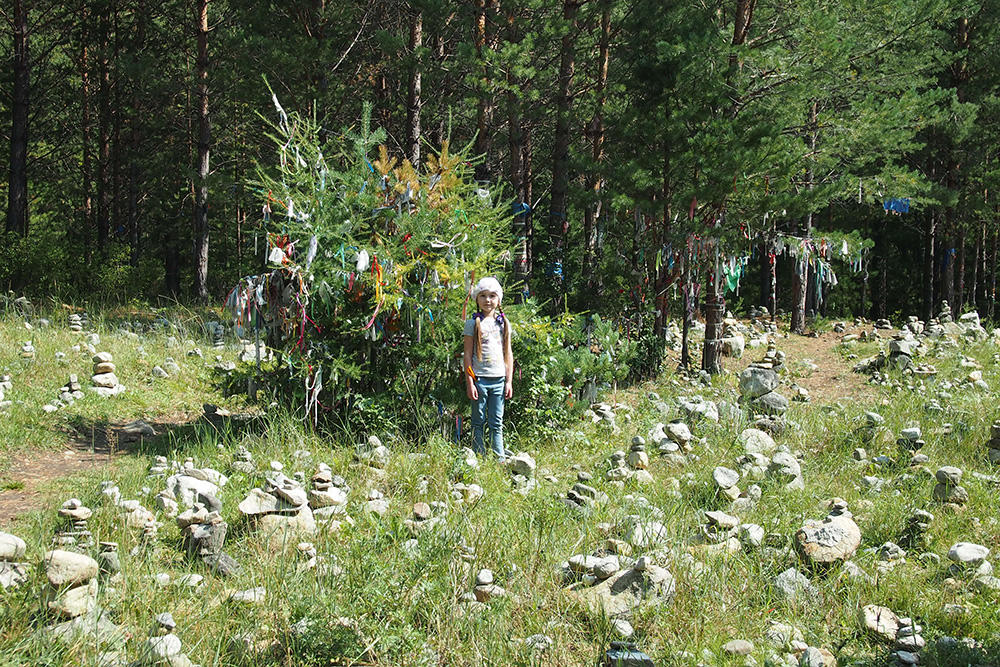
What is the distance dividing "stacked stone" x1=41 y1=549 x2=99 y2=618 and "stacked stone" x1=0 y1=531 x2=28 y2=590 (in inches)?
5.9

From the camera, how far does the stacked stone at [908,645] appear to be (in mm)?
3699

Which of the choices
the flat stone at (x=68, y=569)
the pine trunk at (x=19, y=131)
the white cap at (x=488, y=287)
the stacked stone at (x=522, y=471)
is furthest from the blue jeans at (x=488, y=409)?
the pine trunk at (x=19, y=131)

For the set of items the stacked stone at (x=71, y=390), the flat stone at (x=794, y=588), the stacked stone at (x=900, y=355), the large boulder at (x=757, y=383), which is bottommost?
the flat stone at (x=794, y=588)

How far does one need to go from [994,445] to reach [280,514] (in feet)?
18.6

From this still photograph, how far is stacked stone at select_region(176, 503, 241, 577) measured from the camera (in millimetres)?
4320

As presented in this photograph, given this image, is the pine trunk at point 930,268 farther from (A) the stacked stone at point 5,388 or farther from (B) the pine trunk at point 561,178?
(A) the stacked stone at point 5,388

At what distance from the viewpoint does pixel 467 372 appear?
6656 millimetres

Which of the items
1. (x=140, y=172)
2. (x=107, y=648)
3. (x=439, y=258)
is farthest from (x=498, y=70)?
(x=140, y=172)

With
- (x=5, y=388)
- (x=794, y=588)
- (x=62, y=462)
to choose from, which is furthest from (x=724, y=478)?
(x=5, y=388)

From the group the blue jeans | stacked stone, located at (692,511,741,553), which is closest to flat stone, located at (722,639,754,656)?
stacked stone, located at (692,511,741,553)

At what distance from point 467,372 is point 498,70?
6.58m

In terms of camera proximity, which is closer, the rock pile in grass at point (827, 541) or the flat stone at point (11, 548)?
the flat stone at point (11, 548)

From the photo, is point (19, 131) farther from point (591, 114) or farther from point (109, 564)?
point (109, 564)

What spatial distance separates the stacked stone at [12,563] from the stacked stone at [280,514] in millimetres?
1096
